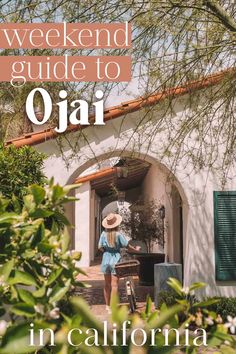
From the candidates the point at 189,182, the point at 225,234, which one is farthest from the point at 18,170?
the point at 225,234

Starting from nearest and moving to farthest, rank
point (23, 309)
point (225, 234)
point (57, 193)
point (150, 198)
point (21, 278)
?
point (23, 309), point (21, 278), point (57, 193), point (225, 234), point (150, 198)

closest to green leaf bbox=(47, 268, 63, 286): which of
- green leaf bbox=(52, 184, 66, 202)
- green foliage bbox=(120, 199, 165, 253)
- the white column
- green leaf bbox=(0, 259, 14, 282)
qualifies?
green leaf bbox=(0, 259, 14, 282)

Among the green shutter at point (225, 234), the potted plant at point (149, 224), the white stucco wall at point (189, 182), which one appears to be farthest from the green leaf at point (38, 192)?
the potted plant at point (149, 224)

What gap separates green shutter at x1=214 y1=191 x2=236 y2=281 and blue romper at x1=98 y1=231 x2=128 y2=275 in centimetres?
148

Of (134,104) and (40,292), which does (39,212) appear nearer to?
(40,292)

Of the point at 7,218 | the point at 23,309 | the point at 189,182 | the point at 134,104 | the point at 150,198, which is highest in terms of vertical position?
the point at 134,104

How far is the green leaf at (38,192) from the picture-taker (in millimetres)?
1333

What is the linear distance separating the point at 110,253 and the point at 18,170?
3.59 metres

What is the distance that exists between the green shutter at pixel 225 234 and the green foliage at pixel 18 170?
3547mm

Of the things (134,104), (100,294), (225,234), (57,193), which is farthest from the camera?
(100,294)


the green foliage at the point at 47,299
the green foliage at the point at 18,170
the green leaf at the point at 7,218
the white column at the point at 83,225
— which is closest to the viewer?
the green foliage at the point at 47,299

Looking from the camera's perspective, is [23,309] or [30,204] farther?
[30,204]

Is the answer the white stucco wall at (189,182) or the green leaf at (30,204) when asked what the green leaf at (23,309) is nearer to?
the green leaf at (30,204)

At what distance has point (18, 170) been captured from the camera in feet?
15.4
